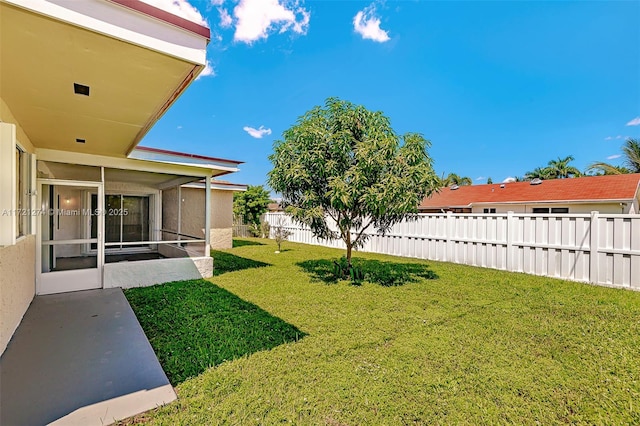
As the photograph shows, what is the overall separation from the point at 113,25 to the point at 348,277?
715 centimetres

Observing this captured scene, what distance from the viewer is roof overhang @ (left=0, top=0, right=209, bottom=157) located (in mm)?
1987

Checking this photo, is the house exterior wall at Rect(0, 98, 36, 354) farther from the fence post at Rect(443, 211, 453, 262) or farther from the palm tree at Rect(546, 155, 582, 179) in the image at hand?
the palm tree at Rect(546, 155, 582, 179)

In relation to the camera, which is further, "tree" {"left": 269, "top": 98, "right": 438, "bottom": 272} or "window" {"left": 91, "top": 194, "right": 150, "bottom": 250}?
"window" {"left": 91, "top": 194, "right": 150, "bottom": 250}

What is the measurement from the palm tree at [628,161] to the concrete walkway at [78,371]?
30.9 meters

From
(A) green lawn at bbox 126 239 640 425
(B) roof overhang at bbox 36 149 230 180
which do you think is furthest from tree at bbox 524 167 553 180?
(B) roof overhang at bbox 36 149 230 180

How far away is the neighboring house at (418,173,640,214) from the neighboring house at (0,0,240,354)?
14.3 meters

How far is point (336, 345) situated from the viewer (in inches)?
149

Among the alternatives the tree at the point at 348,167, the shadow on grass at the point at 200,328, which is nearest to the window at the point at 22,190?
the shadow on grass at the point at 200,328

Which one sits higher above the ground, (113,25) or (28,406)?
(113,25)

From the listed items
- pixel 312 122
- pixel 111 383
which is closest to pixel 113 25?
pixel 111 383

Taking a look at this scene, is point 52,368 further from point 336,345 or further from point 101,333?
point 336,345

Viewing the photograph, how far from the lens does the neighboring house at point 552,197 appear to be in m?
14.6

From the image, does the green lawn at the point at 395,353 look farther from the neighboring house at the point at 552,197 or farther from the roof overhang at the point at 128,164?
the neighboring house at the point at 552,197

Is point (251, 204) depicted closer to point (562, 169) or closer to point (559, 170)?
point (559, 170)
